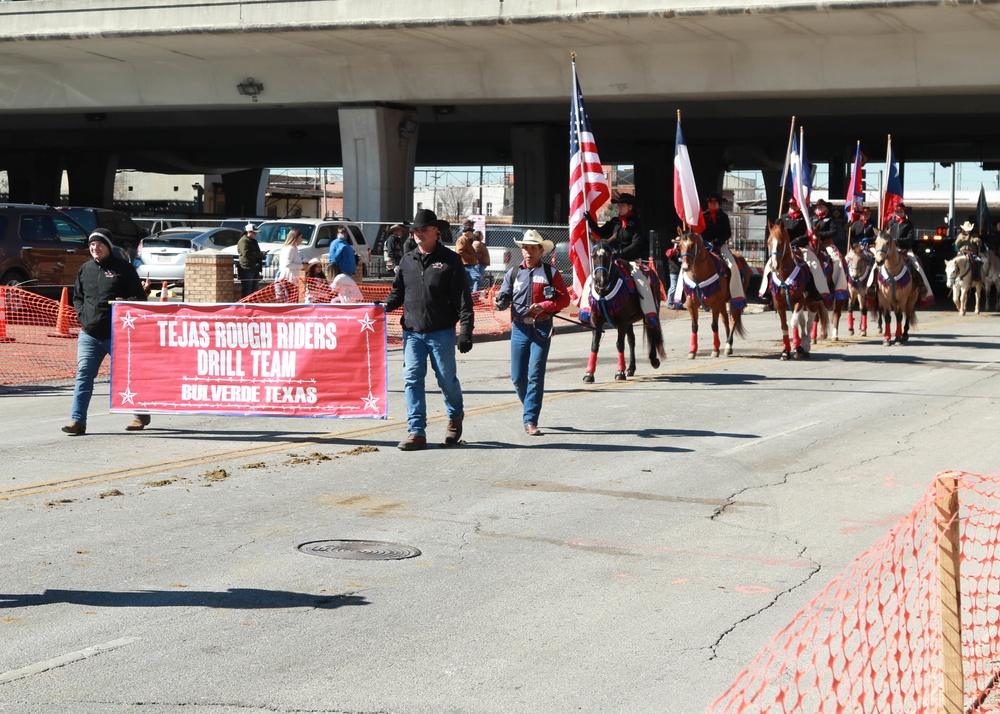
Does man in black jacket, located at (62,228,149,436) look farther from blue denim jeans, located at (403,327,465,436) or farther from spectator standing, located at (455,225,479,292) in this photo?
spectator standing, located at (455,225,479,292)

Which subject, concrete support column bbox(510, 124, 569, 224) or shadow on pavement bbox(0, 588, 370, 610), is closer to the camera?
shadow on pavement bbox(0, 588, 370, 610)

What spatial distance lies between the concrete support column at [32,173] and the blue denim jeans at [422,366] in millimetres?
53040

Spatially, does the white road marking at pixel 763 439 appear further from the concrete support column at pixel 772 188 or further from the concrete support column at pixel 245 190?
the concrete support column at pixel 245 190

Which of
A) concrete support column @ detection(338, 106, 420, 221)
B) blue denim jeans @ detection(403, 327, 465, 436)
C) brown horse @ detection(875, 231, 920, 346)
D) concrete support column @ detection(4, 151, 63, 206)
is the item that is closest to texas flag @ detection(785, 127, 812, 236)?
brown horse @ detection(875, 231, 920, 346)

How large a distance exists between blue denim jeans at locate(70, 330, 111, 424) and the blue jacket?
946cm

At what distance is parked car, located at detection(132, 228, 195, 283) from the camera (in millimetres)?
29953

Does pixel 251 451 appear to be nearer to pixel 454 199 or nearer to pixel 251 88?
pixel 251 88

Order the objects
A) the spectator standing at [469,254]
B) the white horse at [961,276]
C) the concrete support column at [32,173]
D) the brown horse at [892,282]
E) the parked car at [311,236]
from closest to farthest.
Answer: the spectator standing at [469,254] → the brown horse at [892,282] → the parked car at [311,236] → the white horse at [961,276] → the concrete support column at [32,173]

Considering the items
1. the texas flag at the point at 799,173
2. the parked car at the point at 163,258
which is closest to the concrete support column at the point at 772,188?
the parked car at the point at 163,258

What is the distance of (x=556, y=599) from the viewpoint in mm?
7176

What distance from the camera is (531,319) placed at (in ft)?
41.7

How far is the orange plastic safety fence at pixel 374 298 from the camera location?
2334 centimetres

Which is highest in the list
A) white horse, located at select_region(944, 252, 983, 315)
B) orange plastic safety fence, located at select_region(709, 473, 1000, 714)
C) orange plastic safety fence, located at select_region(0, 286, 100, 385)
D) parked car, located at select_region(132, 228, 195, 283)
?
parked car, located at select_region(132, 228, 195, 283)

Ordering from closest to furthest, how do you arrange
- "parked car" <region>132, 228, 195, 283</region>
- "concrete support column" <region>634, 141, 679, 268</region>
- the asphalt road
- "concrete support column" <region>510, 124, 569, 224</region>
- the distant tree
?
1. the asphalt road
2. "parked car" <region>132, 228, 195, 283</region>
3. "concrete support column" <region>510, 124, 569, 224</region>
4. "concrete support column" <region>634, 141, 679, 268</region>
5. the distant tree
